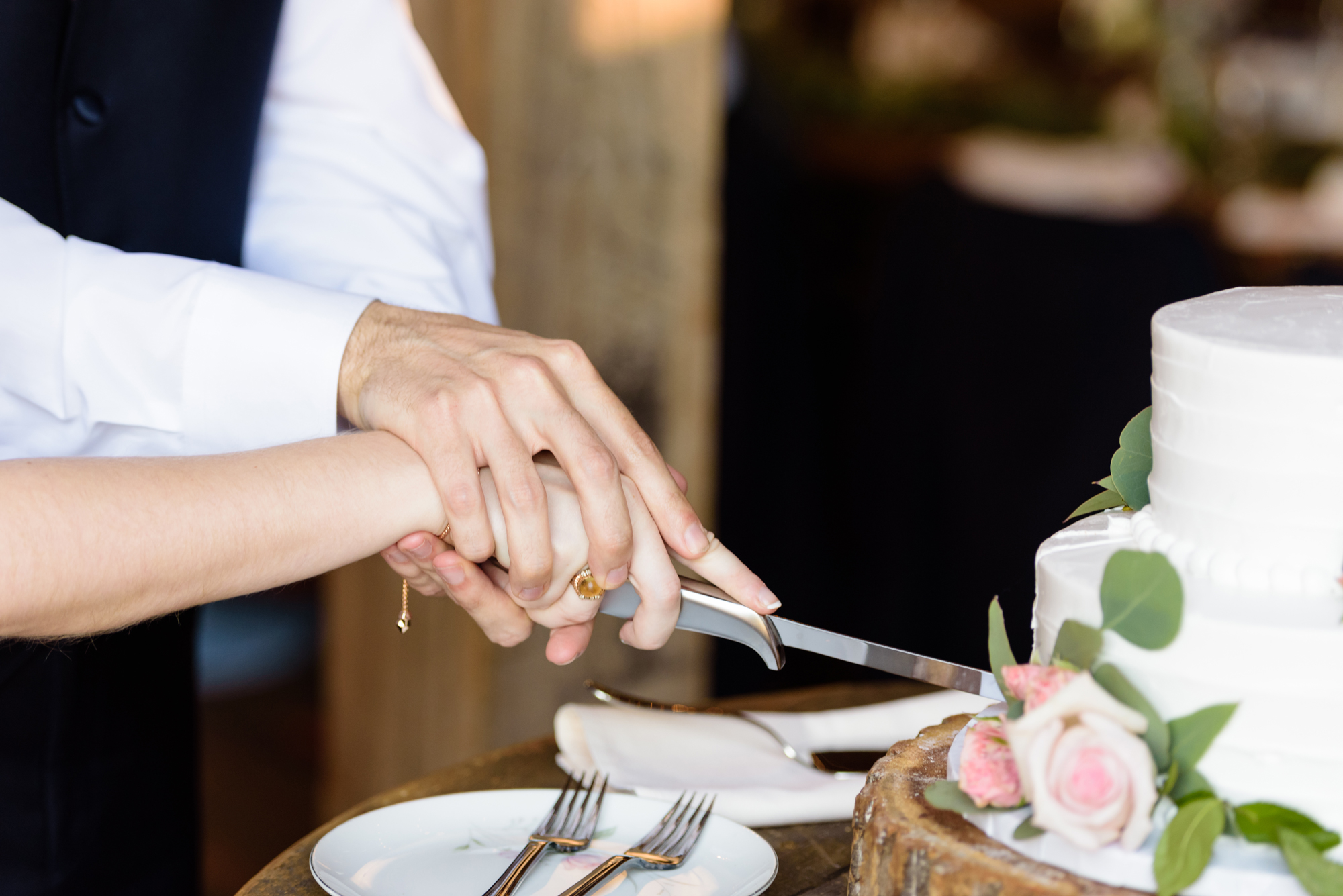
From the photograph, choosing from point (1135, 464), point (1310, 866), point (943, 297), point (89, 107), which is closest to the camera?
point (1310, 866)

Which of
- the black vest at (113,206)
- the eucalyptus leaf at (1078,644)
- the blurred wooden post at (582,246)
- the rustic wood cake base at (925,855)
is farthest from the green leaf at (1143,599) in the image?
the blurred wooden post at (582,246)

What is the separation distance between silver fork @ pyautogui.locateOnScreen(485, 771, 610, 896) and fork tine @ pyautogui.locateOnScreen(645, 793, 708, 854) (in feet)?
0.16

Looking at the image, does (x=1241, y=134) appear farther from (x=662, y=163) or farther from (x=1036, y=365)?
(x=662, y=163)

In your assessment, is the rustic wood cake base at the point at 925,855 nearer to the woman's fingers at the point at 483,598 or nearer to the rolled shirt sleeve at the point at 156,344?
the woman's fingers at the point at 483,598

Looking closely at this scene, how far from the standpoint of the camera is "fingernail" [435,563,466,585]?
0.92m

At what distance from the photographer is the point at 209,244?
1186 mm

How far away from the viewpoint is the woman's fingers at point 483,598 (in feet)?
3.03

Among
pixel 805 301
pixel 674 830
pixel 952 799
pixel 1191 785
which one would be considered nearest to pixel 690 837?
pixel 674 830

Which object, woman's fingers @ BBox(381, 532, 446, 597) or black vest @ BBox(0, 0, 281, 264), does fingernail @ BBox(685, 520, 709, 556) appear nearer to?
woman's fingers @ BBox(381, 532, 446, 597)

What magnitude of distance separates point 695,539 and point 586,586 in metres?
0.09

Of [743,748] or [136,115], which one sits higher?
[136,115]

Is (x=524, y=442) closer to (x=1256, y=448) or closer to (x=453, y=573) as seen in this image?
(x=453, y=573)

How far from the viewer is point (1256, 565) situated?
61 centimetres

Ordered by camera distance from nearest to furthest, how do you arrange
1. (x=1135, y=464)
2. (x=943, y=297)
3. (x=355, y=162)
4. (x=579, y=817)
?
(x=1135, y=464) < (x=579, y=817) < (x=355, y=162) < (x=943, y=297)
